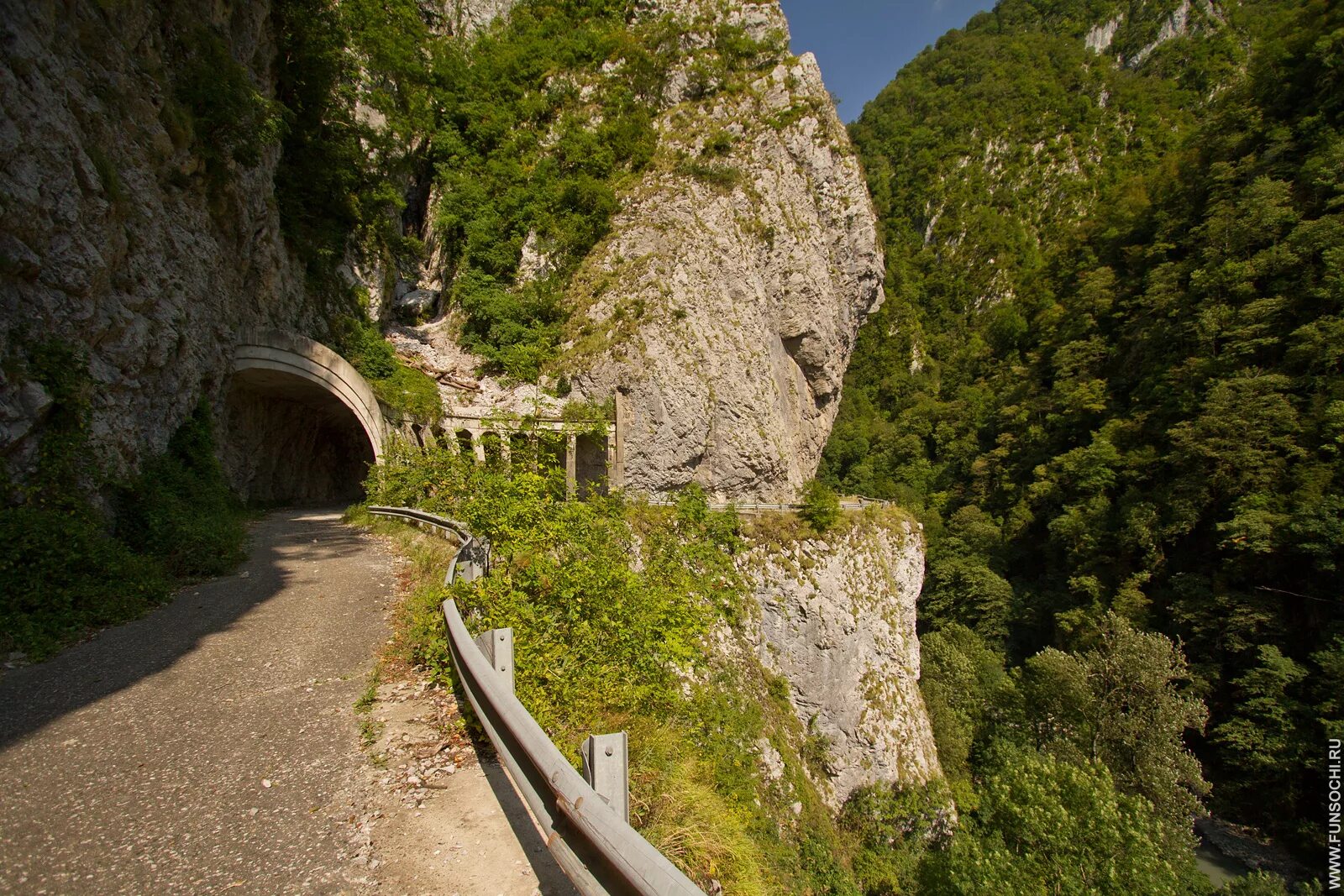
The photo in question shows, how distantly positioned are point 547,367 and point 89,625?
17.8m

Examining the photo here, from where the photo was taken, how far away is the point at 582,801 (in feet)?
5.69

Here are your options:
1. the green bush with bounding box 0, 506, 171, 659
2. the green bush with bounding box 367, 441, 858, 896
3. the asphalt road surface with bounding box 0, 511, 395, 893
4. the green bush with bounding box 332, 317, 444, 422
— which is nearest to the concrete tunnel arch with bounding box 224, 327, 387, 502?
the green bush with bounding box 332, 317, 444, 422

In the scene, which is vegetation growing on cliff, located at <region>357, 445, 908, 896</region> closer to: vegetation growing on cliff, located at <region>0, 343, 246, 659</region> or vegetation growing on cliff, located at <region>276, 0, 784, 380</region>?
vegetation growing on cliff, located at <region>0, 343, 246, 659</region>

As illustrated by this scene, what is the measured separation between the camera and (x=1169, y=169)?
43594mm

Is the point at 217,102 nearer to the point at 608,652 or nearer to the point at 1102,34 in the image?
the point at 608,652

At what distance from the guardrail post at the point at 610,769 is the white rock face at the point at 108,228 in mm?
9344

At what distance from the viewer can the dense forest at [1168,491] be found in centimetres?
2092

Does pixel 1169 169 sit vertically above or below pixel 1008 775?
above

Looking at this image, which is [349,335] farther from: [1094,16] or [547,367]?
[1094,16]

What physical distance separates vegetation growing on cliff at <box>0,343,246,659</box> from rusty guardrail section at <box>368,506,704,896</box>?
573cm

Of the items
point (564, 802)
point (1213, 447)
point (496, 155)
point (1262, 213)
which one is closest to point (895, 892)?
point (564, 802)

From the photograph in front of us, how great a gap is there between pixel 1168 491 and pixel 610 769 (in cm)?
3769

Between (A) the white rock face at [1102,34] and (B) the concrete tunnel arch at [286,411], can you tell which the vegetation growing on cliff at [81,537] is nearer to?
(B) the concrete tunnel arch at [286,411]

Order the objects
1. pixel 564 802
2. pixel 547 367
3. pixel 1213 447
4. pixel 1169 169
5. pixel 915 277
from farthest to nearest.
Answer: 1. pixel 915 277
2. pixel 1169 169
3. pixel 1213 447
4. pixel 547 367
5. pixel 564 802
